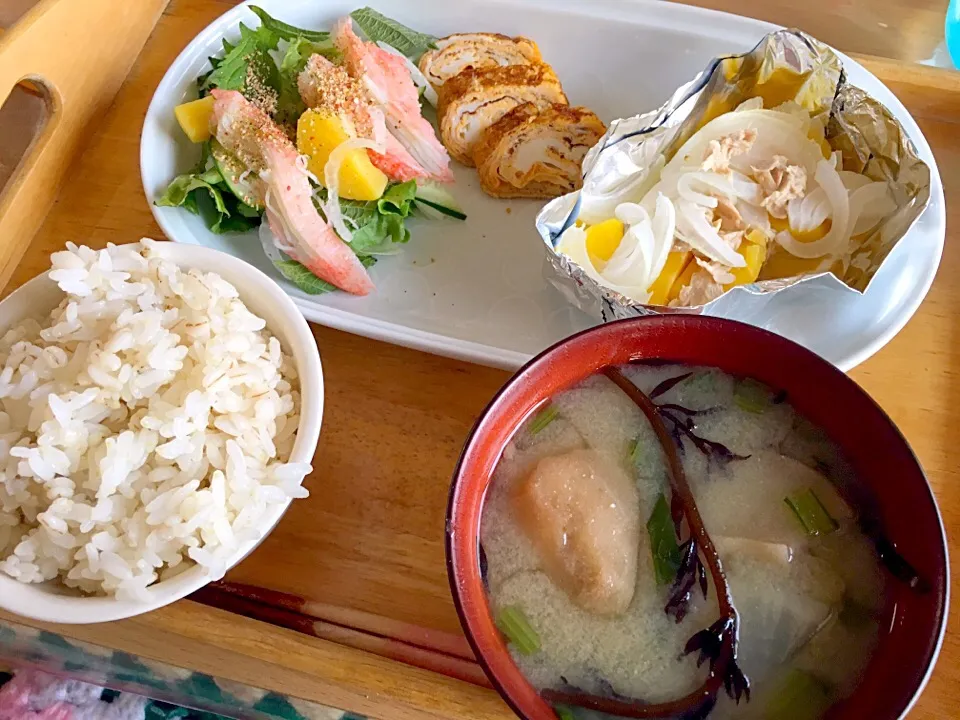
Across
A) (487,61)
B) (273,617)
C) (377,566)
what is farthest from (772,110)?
(273,617)

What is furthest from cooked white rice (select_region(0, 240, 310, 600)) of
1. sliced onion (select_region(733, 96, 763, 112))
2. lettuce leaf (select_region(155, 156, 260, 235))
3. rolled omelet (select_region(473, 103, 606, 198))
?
sliced onion (select_region(733, 96, 763, 112))

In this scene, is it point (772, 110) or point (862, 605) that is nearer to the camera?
point (862, 605)

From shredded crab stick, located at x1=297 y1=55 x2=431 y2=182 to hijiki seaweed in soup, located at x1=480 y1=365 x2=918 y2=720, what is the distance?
1.53 feet

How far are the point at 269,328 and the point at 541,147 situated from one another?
1.54 ft

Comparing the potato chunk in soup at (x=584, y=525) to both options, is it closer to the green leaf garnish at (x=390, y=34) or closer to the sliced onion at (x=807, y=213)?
the sliced onion at (x=807, y=213)

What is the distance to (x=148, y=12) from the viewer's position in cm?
124

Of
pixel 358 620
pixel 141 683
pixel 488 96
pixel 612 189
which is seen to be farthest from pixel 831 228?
pixel 141 683

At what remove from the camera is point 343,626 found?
0.85 meters

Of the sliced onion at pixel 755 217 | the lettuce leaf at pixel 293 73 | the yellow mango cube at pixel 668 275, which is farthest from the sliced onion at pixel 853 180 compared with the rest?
the lettuce leaf at pixel 293 73

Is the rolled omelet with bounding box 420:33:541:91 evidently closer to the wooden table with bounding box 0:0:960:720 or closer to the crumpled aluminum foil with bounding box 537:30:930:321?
the crumpled aluminum foil with bounding box 537:30:930:321

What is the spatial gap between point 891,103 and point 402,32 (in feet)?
2.30

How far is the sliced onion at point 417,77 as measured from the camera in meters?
1.15

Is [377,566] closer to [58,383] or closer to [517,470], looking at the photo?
[517,470]

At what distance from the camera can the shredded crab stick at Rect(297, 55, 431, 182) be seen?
42.2 inches
